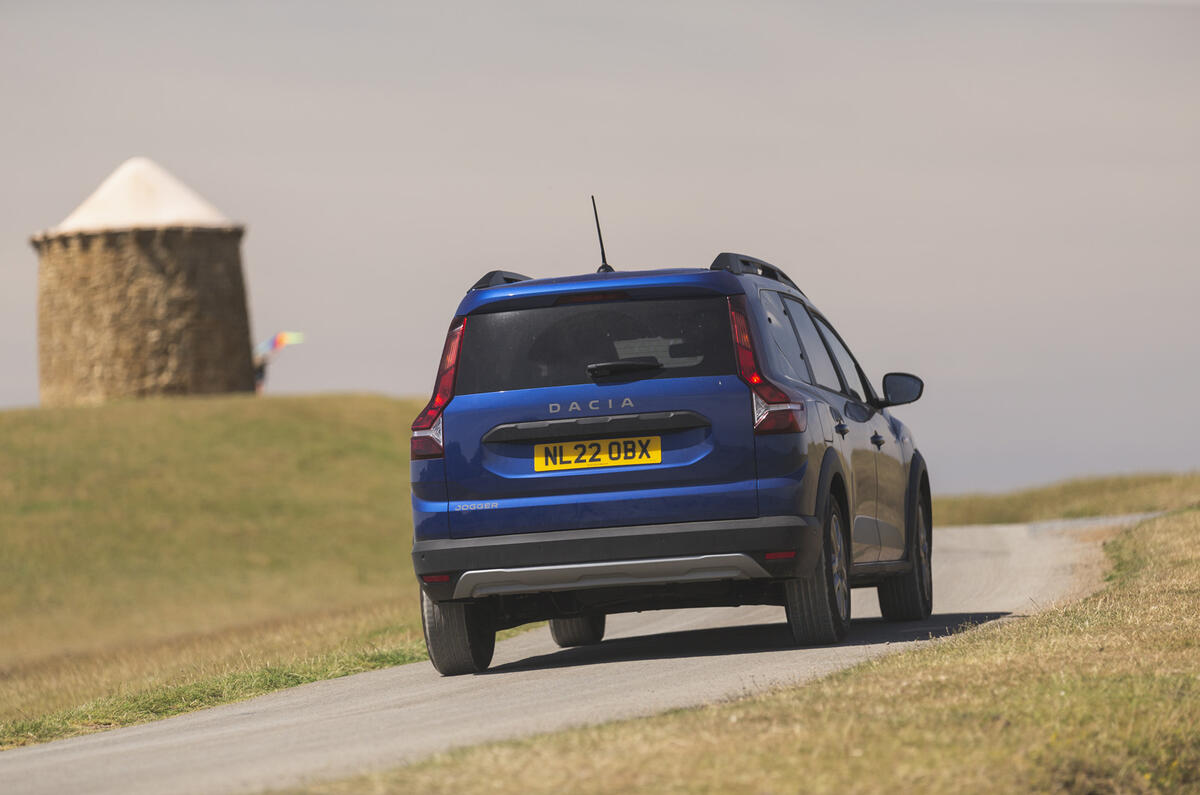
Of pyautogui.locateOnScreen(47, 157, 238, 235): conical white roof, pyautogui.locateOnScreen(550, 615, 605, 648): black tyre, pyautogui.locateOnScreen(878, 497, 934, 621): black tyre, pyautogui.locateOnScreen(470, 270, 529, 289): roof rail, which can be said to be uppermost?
pyautogui.locateOnScreen(47, 157, 238, 235): conical white roof

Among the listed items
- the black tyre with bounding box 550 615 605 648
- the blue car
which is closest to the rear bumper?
the blue car

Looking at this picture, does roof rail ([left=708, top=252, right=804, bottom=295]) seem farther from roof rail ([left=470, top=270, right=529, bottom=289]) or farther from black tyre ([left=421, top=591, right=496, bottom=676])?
black tyre ([left=421, top=591, right=496, bottom=676])

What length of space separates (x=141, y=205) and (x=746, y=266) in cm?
5182

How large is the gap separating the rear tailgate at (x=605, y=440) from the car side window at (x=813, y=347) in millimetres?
1427

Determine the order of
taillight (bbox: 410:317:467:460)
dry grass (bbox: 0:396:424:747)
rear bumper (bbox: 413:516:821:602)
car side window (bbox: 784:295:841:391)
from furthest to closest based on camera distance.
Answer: dry grass (bbox: 0:396:424:747), car side window (bbox: 784:295:841:391), taillight (bbox: 410:317:467:460), rear bumper (bbox: 413:516:821:602)

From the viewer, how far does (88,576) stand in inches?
1499

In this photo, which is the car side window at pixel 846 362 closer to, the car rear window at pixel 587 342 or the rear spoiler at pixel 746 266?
the rear spoiler at pixel 746 266

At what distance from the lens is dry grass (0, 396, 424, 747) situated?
1772 cm

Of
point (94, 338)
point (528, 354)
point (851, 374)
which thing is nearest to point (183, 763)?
point (528, 354)

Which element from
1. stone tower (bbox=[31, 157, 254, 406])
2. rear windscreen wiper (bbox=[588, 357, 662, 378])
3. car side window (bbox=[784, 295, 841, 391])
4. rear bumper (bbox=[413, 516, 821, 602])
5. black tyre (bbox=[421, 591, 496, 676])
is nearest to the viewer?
rear bumper (bbox=[413, 516, 821, 602])

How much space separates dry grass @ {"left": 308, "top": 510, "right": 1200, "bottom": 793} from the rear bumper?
1.07 meters

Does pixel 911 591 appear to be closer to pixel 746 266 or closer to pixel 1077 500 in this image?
pixel 746 266

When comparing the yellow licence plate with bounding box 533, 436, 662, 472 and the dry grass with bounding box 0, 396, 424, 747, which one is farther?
the dry grass with bounding box 0, 396, 424, 747

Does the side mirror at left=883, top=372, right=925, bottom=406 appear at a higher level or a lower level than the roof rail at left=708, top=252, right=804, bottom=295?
lower
